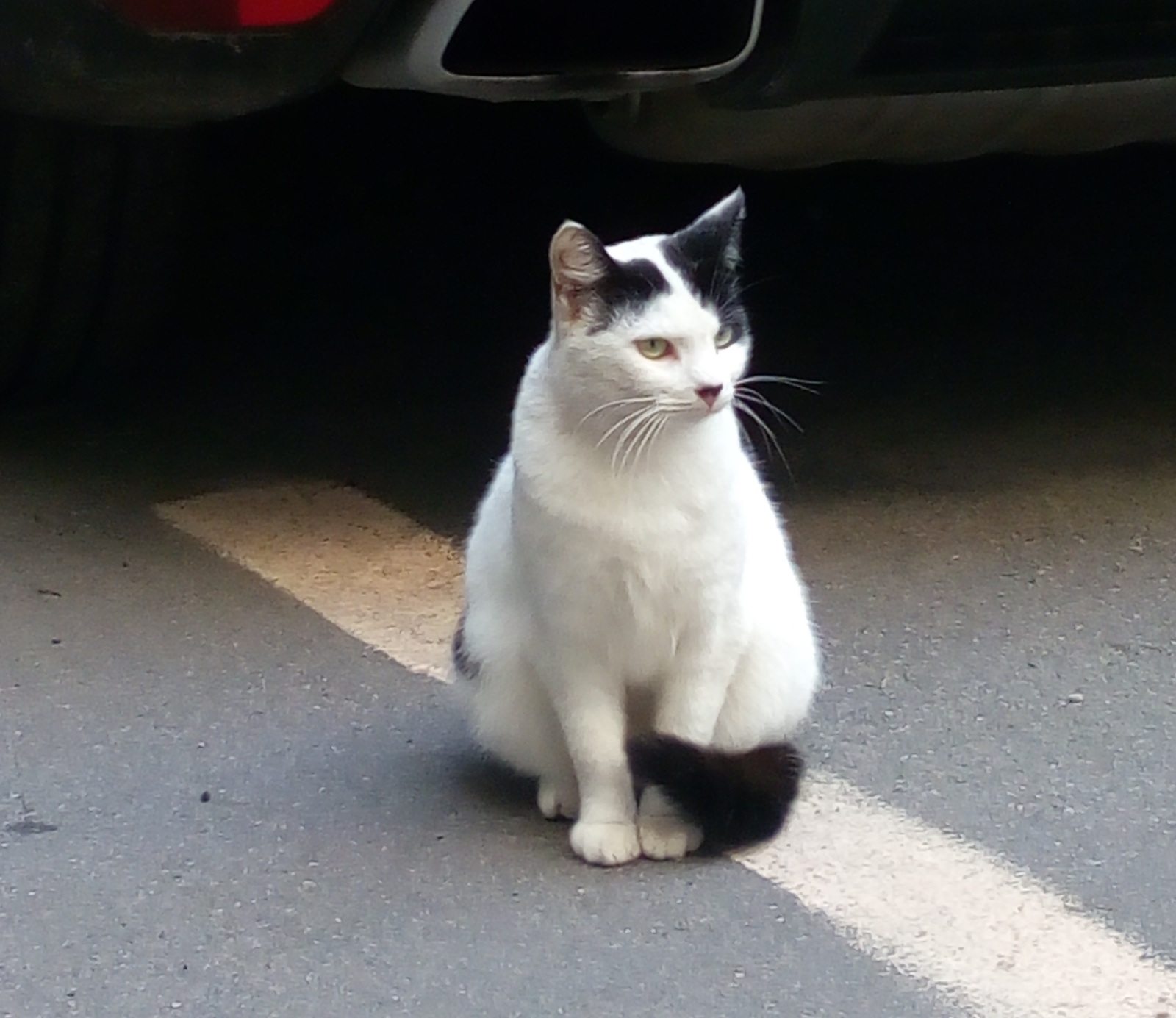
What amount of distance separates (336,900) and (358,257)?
2666mm

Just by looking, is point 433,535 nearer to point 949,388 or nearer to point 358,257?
point 949,388

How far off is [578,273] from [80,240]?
4.46 ft

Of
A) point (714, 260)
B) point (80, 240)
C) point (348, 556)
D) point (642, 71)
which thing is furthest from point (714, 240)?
point (80, 240)

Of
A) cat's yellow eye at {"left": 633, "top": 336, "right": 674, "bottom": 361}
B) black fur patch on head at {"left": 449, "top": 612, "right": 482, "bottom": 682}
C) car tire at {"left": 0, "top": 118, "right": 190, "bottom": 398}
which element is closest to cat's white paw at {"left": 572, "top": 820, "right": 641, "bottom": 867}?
black fur patch on head at {"left": 449, "top": 612, "right": 482, "bottom": 682}

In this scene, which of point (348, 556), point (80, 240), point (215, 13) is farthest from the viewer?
point (80, 240)

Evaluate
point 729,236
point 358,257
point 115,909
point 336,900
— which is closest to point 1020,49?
point 729,236

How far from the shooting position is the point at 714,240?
5.95 ft

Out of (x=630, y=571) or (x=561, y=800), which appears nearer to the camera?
(x=630, y=571)

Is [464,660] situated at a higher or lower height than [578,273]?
lower

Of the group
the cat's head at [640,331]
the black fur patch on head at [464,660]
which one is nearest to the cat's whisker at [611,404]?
the cat's head at [640,331]

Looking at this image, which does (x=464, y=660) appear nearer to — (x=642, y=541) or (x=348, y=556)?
(x=642, y=541)

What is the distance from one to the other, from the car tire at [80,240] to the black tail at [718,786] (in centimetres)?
141

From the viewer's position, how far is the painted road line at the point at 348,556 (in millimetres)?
2389

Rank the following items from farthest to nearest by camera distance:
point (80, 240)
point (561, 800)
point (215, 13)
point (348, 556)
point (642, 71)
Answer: point (80, 240)
point (348, 556)
point (642, 71)
point (215, 13)
point (561, 800)
